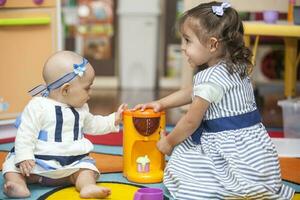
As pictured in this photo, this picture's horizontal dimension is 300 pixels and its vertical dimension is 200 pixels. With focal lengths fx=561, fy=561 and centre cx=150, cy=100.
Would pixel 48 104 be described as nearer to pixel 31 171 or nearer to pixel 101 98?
pixel 31 171

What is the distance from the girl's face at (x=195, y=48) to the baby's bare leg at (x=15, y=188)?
1.65ft

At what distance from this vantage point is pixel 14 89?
2.01 m

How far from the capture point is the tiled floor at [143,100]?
2.47 meters

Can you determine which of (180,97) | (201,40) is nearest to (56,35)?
(180,97)

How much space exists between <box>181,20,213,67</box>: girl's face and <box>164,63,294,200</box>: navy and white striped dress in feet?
0.11

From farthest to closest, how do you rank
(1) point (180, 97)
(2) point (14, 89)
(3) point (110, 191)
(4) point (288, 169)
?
(2) point (14, 89) < (4) point (288, 169) < (1) point (180, 97) < (3) point (110, 191)

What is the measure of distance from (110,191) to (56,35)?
0.95m

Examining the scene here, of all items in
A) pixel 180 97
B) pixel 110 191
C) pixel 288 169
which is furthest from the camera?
pixel 288 169

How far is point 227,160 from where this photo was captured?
4.22 ft

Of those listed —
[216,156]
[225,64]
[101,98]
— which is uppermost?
[225,64]

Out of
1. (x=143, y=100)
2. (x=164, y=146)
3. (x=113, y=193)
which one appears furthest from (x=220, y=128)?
(x=143, y=100)

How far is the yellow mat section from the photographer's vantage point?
4.28 ft

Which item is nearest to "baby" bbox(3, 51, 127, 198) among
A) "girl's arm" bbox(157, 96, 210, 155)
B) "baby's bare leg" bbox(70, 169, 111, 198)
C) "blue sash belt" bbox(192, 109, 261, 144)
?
"baby's bare leg" bbox(70, 169, 111, 198)

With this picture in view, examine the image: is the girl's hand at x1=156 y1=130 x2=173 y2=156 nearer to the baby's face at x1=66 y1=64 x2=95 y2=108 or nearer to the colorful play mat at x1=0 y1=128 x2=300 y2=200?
the colorful play mat at x1=0 y1=128 x2=300 y2=200
